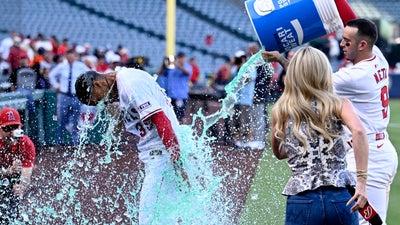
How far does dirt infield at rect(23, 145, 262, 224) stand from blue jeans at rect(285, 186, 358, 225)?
3585mm

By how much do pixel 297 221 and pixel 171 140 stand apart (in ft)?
4.39

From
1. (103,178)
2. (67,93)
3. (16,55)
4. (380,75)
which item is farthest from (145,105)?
(16,55)

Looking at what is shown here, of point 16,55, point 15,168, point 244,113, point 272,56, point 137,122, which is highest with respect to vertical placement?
point 272,56

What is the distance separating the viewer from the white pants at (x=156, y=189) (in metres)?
7.07

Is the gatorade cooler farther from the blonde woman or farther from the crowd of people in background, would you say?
the crowd of people in background

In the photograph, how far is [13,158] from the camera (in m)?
8.77

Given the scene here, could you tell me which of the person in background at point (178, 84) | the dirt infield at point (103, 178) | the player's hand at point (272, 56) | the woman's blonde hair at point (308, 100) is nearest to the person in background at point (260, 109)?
the dirt infield at point (103, 178)

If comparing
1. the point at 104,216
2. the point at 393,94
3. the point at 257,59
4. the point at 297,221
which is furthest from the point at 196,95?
the point at 393,94

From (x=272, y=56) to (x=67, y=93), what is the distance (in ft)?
36.8

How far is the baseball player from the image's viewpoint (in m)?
6.91

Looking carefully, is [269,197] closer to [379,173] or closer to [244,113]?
[379,173]

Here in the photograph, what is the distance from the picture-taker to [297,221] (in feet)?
19.3

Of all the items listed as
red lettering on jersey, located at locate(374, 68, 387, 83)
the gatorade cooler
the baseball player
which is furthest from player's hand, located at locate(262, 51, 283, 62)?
red lettering on jersey, located at locate(374, 68, 387, 83)

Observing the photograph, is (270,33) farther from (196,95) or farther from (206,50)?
(206,50)
